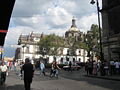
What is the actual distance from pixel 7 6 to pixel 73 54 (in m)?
90.6

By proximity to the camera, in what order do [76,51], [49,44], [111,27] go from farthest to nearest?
[76,51] → [49,44] → [111,27]

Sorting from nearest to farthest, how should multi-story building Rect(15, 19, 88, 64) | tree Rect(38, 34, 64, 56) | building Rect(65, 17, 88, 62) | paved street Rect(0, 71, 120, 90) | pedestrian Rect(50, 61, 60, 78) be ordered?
paved street Rect(0, 71, 120, 90) → pedestrian Rect(50, 61, 60, 78) → tree Rect(38, 34, 64, 56) → multi-story building Rect(15, 19, 88, 64) → building Rect(65, 17, 88, 62)

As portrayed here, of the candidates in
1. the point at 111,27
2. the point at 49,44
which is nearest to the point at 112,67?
the point at 111,27

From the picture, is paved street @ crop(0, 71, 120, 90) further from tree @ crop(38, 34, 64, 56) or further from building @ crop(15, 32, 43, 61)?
building @ crop(15, 32, 43, 61)

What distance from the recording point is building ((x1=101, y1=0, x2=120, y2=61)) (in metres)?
30.0

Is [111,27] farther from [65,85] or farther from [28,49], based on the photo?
[28,49]

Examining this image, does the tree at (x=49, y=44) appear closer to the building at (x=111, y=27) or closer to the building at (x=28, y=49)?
the building at (x=28, y=49)

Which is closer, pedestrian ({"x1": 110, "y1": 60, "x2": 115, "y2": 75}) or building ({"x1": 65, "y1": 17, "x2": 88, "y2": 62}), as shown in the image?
pedestrian ({"x1": 110, "y1": 60, "x2": 115, "y2": 75})

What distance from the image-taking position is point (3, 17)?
9672 mm

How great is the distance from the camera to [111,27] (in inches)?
1236

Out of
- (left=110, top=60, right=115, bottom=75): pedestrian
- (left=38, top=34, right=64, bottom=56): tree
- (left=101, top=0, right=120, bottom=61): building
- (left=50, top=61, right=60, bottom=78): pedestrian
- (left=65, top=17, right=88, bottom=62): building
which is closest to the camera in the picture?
(left=50, top=61, right=60, bottom=78): pedestrian

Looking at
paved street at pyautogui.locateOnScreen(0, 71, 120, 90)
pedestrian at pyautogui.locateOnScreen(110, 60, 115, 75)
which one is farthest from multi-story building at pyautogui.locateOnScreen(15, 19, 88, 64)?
paved street at pyautogui.locateOnScreen(0, 71, 120, 90)

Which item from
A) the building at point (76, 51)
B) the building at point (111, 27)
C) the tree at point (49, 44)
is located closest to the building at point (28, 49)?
the tree at point (49, 44)

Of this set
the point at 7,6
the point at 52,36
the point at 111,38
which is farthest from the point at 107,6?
the point at 52,36
